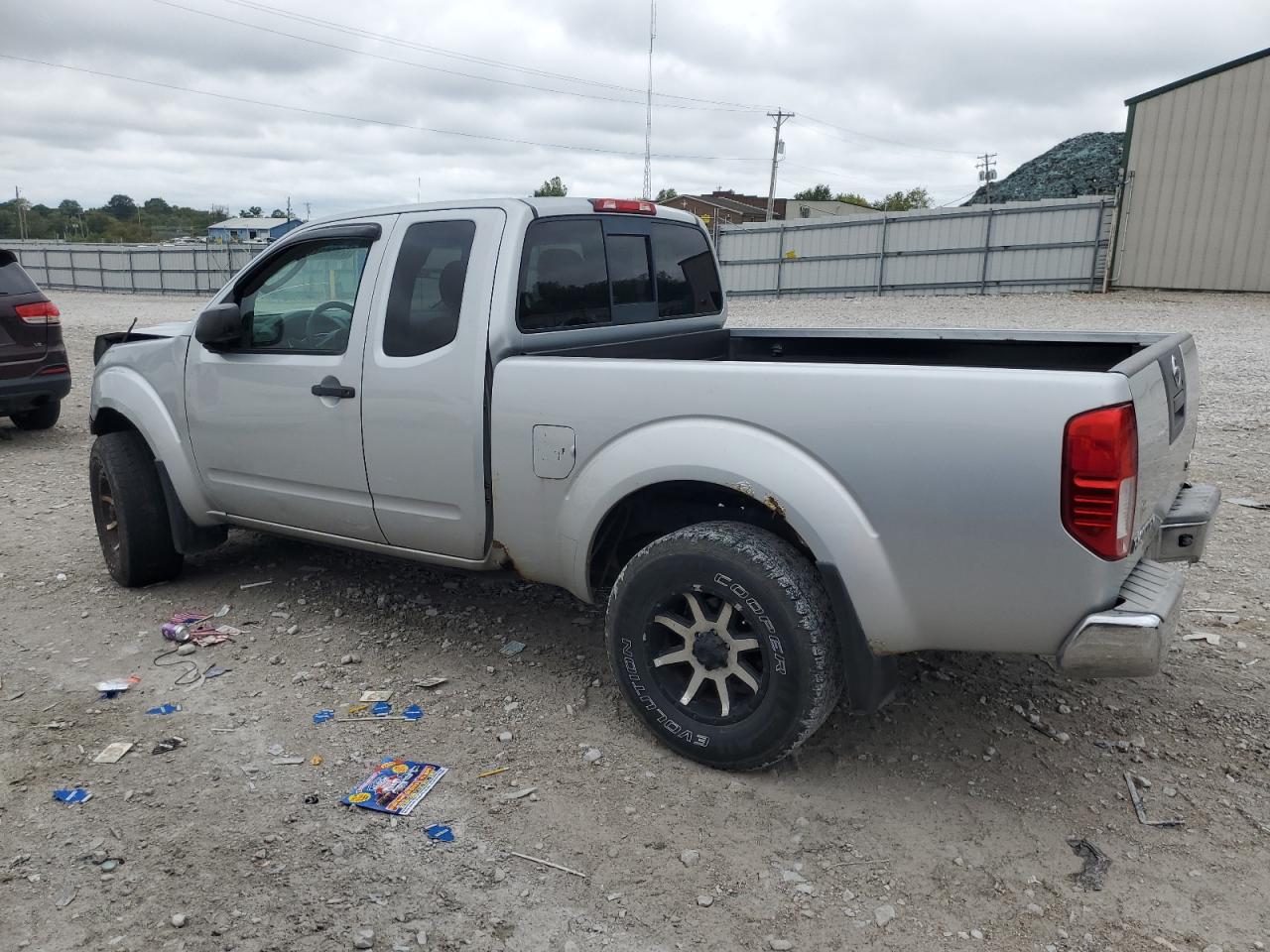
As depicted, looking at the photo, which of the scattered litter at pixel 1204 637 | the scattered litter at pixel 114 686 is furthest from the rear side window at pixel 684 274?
the scattered litter at pixel 114 686

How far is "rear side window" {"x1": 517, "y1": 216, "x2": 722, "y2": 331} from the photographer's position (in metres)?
3.80

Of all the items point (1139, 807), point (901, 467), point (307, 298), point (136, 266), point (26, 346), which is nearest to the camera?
point (901, 467)

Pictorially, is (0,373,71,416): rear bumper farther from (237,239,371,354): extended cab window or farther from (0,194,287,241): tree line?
(0,194,287,241): tree line

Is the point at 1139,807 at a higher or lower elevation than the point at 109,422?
lower

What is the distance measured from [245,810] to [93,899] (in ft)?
1.60

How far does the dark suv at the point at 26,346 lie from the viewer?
8359 millimetres

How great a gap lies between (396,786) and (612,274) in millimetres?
2240

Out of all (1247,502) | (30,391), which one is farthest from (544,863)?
(30,391)

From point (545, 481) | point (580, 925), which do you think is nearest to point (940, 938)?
point (580, 925)

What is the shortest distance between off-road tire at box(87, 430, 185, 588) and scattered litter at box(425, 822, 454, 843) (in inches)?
106

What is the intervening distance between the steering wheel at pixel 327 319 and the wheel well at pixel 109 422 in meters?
1.42

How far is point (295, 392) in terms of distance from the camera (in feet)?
13.5

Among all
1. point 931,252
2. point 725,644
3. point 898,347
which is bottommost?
point 725,644

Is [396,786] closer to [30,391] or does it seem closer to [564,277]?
[564,277]
